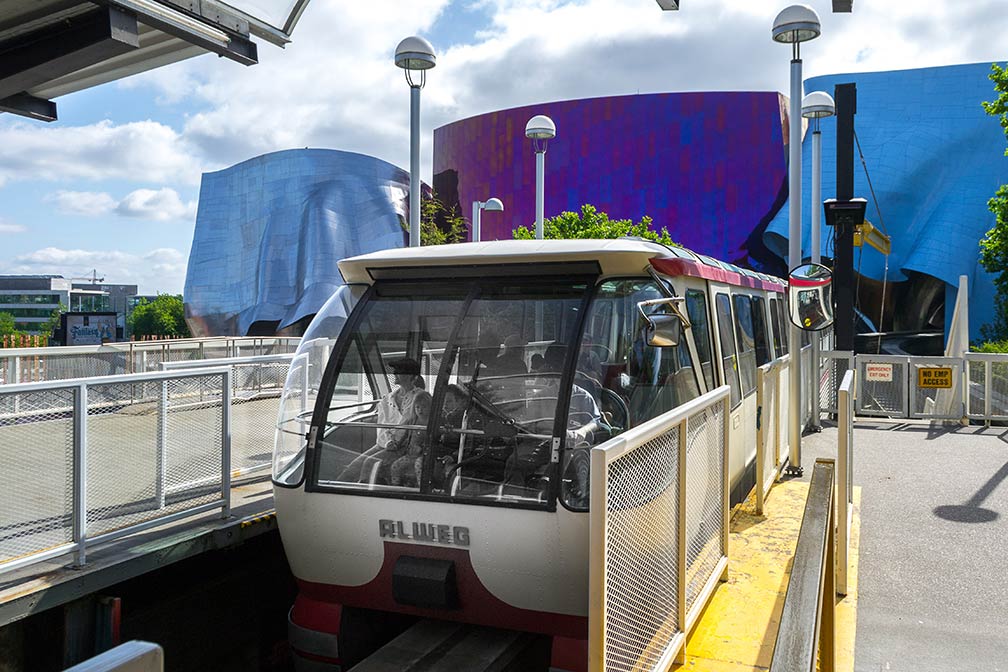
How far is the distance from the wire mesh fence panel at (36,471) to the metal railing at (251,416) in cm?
279

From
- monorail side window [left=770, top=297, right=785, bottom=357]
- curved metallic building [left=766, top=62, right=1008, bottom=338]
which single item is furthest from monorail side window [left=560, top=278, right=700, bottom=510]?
curved metallic building [left=766, top=62, right=1008, bottom=338]

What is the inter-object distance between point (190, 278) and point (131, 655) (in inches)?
3514

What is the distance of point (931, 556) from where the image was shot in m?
8.30

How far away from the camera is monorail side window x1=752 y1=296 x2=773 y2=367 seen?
8781 millimetres

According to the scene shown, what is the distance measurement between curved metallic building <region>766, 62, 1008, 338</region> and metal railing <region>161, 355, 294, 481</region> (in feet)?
154

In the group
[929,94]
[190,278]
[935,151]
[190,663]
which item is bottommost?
[190,663]

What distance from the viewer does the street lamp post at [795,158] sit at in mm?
9102

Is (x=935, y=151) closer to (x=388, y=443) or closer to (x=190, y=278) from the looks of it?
(x=388, y=443)

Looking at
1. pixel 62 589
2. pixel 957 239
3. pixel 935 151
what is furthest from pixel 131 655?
pixel 935 151

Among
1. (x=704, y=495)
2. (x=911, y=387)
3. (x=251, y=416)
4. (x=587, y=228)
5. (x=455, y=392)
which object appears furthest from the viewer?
(x=587, y=228)

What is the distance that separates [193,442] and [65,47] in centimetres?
368

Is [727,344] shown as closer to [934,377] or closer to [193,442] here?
[193,442]

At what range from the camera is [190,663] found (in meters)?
6.71

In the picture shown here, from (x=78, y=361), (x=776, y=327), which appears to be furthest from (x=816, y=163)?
(x=78, y=361)
